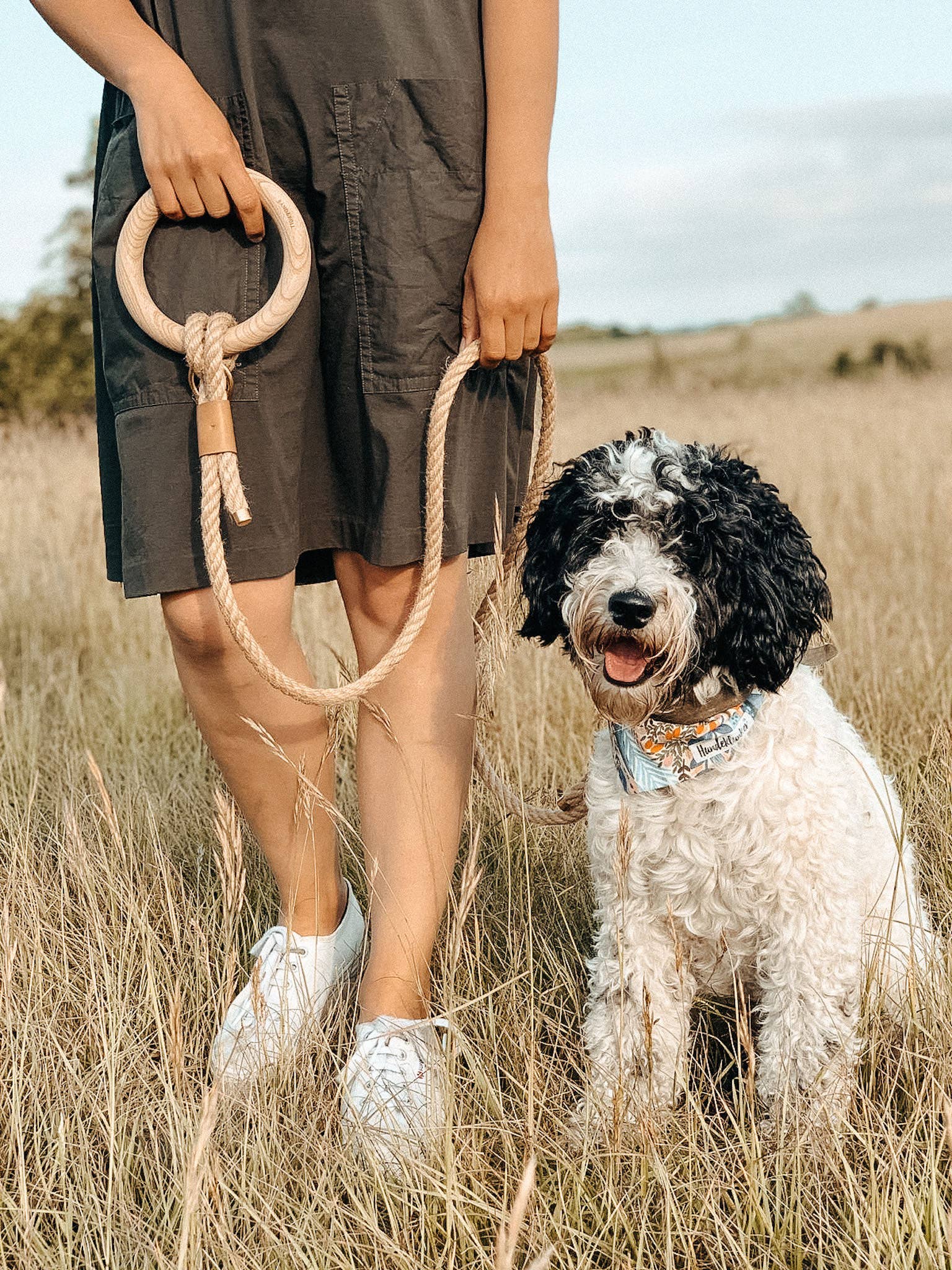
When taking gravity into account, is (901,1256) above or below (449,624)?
below

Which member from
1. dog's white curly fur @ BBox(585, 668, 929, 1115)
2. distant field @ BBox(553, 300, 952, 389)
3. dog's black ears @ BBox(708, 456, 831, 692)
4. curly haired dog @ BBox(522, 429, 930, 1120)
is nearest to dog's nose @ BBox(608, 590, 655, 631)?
curly haired dog @ BBox(522, 429, 930, 1120)

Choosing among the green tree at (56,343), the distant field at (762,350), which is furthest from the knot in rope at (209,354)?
the distant field at (762,350)

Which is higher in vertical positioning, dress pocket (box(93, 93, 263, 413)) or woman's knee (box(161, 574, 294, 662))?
dress pocket (box(93, 93, 263, 413))

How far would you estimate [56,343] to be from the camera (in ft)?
57.1

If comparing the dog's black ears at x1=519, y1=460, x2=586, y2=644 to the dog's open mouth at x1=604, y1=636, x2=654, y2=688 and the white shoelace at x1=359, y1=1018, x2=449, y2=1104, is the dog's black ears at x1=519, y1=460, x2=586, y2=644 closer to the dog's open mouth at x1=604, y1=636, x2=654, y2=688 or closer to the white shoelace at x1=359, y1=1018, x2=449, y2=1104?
the dog's open mouth at x1=604, y1=636, x2=654, y2=688

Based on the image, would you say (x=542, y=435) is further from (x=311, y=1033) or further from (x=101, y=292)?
(x=311, y=1033)

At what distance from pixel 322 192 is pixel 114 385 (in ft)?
1.80

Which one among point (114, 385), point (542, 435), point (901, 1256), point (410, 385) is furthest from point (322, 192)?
point (901, 1256)

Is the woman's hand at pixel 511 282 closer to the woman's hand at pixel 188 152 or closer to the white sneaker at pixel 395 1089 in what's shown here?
the woman's hand at pixel 188 152

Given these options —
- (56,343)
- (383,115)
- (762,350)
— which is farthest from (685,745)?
(762,350)

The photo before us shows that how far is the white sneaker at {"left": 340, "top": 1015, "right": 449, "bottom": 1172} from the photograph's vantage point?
1.91m

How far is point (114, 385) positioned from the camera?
2.17 meters

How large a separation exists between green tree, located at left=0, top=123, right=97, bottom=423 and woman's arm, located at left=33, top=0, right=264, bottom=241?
16.0 metres

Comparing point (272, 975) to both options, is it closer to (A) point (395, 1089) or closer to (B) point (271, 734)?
(A) point (395, 1089)
